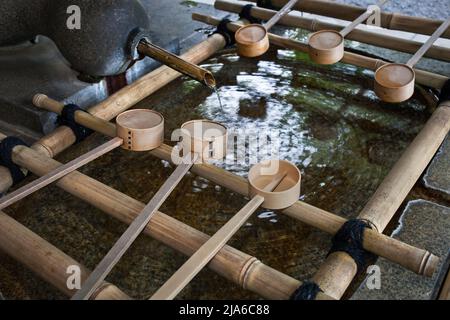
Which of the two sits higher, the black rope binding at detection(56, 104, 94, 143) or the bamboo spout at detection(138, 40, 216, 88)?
the bamboo spout at detection(138, 40, 216, 88)

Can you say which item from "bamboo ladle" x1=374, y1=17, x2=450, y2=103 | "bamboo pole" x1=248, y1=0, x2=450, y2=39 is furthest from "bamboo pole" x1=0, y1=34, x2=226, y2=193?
"bamboo ladle" x1=374, y1=17, x2=450, y2=103

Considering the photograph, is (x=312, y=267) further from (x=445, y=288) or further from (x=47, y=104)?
(x=47, y=104)

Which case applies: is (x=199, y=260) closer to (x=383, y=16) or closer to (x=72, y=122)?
(x=72, y=122)

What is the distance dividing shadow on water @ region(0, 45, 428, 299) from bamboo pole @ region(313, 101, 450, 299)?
24 cm

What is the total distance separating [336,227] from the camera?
7.07 feet

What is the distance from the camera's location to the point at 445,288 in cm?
189

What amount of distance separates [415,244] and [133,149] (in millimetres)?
1539

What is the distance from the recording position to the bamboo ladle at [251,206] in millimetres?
1740

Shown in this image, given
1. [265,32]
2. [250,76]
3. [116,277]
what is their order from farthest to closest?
1. [250,76]
2. [265,32]
3. [116,277]

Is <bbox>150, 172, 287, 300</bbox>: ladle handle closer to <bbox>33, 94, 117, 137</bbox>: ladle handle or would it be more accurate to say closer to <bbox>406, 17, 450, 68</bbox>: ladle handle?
<bbox>33, 94, 117, 137</bbox>: ladle handle

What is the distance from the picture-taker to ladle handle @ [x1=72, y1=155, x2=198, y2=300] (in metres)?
1.76

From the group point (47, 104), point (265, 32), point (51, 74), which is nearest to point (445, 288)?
point (265, 32)
